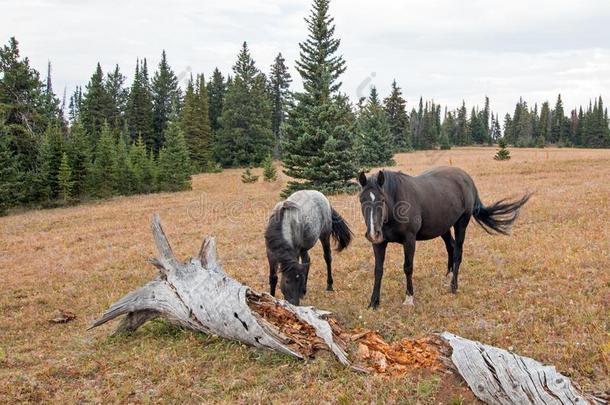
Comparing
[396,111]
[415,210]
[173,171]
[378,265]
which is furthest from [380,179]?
[396,111]

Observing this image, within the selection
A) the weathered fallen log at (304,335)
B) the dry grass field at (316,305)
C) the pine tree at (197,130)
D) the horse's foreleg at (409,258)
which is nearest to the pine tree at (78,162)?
the dry grass field at (316,305)

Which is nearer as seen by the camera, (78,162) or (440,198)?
(440,198)

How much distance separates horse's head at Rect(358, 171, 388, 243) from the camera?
7504 millimetres

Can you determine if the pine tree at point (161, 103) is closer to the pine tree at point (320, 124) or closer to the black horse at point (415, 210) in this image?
the pine tree at point (320, 124)

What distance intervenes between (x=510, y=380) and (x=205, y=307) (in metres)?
4.52

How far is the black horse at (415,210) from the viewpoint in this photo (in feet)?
25.1

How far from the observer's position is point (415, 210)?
8.41 metres

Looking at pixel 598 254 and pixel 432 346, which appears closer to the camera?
pixel 432 346

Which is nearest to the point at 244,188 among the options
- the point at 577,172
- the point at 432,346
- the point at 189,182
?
the point at 189,182

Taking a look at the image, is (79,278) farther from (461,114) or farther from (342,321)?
(461,114)

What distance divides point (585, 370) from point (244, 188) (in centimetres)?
3410

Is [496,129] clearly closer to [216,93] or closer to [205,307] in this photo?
[216,93]

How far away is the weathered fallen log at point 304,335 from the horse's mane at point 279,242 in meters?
0.86

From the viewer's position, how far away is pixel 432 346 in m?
5.89
